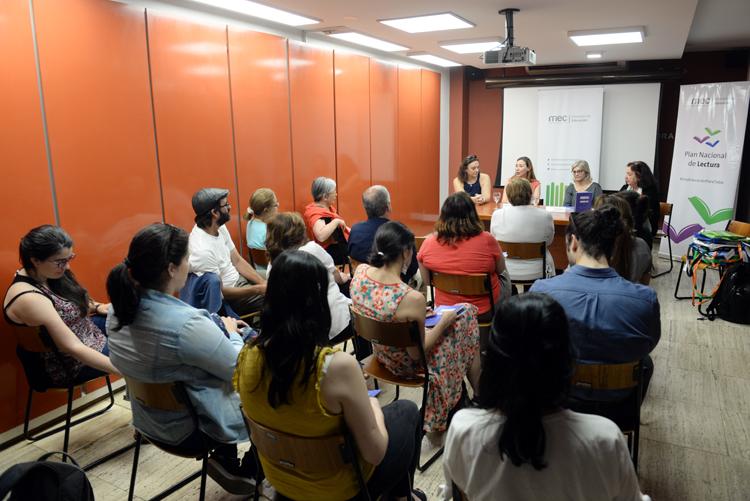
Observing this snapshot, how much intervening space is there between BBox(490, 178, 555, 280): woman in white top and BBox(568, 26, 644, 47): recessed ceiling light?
214 cm

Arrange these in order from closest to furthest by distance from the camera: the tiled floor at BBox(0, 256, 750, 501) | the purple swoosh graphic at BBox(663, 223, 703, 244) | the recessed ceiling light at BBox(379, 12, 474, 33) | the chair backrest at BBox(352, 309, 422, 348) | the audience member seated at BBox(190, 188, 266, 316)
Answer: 1. the chair backrest at BBox(352, 309, 422, 348)
2. the tiled floor at BBox(0, 256, 750, 501)
3. the audience member seated at BBox(190, 188, 266, 316)
4. the recessed ceiling light at BBox(379, 12, 474, 33)
5. the purple swoosh graphic at BBox(663, 223, 703, 244)

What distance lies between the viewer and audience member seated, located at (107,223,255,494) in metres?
1.95

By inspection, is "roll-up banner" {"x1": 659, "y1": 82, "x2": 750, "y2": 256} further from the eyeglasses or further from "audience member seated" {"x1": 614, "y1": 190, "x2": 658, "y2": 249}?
the eyeglasses

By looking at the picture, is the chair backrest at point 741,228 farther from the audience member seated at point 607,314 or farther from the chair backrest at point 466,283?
the audience member seated at point 607,314

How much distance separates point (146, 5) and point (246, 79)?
944 mm

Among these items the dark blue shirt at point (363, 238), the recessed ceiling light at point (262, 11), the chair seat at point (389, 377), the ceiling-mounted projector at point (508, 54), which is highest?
the recessed ceiling light at point (262, 11)

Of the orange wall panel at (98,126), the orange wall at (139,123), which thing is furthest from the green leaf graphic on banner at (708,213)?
the orange wall panel at (98,126)

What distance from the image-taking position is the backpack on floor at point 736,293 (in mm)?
4707

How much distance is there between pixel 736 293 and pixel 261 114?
4.42 meters

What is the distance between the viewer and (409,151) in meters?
7.48

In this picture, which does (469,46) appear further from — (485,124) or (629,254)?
(629,254)

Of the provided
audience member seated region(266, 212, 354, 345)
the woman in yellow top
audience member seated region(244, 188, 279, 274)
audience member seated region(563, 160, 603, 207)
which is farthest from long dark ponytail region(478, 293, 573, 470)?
audience member seated region(563, 160, 603, 207)

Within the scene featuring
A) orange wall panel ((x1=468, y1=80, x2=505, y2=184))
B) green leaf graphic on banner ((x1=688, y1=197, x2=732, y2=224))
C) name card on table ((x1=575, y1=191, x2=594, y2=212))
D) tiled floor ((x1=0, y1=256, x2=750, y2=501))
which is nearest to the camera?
tiled floor ((x1=0, y1=256, x2=750, y2=501))

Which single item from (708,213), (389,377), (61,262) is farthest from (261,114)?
(708,213)
